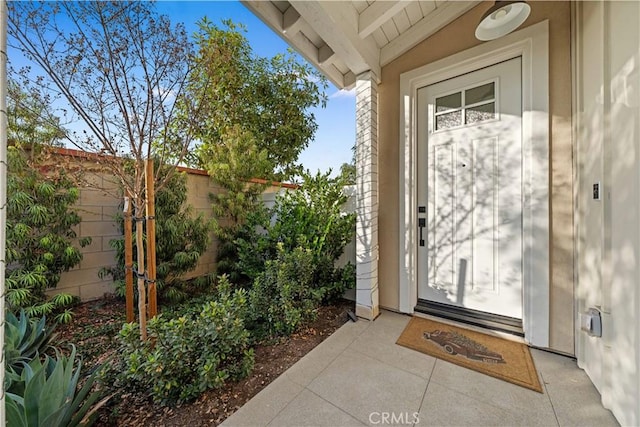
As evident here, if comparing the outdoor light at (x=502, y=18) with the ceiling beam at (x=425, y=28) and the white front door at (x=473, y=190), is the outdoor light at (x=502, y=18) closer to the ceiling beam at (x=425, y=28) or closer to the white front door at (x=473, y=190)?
the white front door at (x=473, y=190)

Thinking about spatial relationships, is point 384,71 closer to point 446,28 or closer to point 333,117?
point 446,28

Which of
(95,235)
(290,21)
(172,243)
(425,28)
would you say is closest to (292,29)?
(290,21)

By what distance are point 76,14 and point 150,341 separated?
2.17 metres

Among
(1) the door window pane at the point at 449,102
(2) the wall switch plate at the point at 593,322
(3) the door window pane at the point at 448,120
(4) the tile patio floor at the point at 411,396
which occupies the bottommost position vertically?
(4) the tile patio floor at the point at 411,396

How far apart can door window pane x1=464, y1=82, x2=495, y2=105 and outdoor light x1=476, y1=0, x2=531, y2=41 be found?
59 cm

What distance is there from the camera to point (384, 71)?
2.73 metres

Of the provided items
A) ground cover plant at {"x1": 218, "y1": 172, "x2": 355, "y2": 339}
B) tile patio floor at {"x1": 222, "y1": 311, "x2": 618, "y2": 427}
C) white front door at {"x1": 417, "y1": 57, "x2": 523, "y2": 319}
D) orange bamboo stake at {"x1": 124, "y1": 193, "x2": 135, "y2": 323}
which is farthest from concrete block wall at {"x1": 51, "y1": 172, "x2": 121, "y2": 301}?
white front door at {"x1": 417, "y1": 57, "x2": 523, "y2": 319}

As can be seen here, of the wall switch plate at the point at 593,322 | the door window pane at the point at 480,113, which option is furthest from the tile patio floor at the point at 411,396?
the door window pane at the point at 480,113

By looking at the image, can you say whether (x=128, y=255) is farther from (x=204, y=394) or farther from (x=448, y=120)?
(x=448, y=120)

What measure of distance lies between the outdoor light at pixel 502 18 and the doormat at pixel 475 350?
2.39m

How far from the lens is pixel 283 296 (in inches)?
87.4

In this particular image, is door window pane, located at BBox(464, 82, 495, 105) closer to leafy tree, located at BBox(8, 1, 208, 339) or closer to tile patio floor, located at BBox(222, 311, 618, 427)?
tile patio floor, located at BBox(222, 311, 618, 427)

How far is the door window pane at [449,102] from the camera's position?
2453mm

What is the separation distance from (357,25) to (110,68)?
6.59ft
